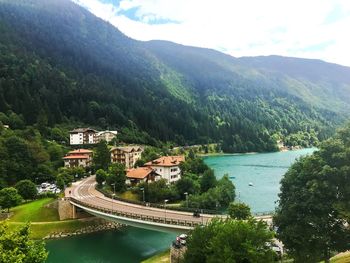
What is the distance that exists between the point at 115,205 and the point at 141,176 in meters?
22.2

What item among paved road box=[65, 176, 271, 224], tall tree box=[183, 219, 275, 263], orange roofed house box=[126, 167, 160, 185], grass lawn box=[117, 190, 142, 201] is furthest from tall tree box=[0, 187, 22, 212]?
tall tree box=[183, 219, 275, 263]

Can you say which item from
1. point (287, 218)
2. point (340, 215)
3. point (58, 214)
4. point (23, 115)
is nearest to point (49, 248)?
point (58, 214)

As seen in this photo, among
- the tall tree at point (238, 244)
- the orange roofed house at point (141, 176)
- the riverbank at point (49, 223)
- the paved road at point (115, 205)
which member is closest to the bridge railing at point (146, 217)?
the paved road at point (115, 205)

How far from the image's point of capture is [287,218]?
34.7 metres

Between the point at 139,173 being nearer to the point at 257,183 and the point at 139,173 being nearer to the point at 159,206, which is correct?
the point at 159,206

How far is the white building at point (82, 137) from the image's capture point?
152m

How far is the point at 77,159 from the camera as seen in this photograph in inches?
4840

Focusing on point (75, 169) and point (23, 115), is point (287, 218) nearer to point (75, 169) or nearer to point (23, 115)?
point (75, 169)

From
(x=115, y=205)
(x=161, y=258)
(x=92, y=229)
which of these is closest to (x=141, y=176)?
(x=115, y=205)

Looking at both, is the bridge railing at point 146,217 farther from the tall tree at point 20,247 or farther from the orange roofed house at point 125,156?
the orange roofed house at point 125,156

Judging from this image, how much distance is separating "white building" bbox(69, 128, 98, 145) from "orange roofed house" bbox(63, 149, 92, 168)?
2444 centimetres

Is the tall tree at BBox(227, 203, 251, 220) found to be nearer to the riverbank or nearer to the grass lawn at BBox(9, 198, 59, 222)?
the riverbank

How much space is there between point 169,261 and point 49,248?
2423 centimetres

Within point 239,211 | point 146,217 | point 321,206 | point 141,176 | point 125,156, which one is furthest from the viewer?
point 125,156
